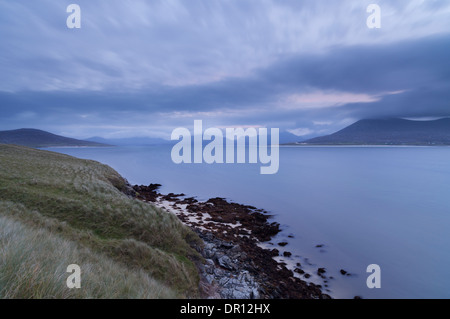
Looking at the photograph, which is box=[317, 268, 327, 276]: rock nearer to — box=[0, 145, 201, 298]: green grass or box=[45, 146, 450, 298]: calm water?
box=[45, 146, 450, 298]: calm water

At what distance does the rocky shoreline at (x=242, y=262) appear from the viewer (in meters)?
7.71

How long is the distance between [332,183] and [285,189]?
13.2m

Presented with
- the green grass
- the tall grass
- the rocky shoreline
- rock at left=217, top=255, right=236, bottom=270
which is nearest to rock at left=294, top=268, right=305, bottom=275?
the rocky shoreline

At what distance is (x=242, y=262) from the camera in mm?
10539

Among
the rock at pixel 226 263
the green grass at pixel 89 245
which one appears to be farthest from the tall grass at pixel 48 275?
the rock at pixel 226 263

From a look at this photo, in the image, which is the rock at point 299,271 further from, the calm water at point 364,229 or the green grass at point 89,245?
the green grass at point 89,245

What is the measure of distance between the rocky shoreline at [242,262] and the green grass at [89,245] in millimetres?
1063

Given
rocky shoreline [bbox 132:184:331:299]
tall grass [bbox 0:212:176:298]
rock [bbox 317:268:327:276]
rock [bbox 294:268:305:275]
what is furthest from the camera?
rock [bbox 317:268:327:276]

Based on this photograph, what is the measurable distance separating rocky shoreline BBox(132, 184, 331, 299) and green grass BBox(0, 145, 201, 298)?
106cm

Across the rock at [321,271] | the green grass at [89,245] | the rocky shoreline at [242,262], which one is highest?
the green grass at [89,245]

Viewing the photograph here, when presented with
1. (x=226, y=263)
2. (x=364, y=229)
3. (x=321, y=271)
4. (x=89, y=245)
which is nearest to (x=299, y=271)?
(x=321, y=271)

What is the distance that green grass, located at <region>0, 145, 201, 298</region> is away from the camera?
12.1 ft

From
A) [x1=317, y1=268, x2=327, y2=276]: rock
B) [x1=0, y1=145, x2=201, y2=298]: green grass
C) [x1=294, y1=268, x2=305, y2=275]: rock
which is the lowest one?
[x1=317, y1=268, x2=327, y2=276]: rock

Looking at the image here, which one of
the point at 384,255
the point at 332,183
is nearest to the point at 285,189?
the point at 332,183
